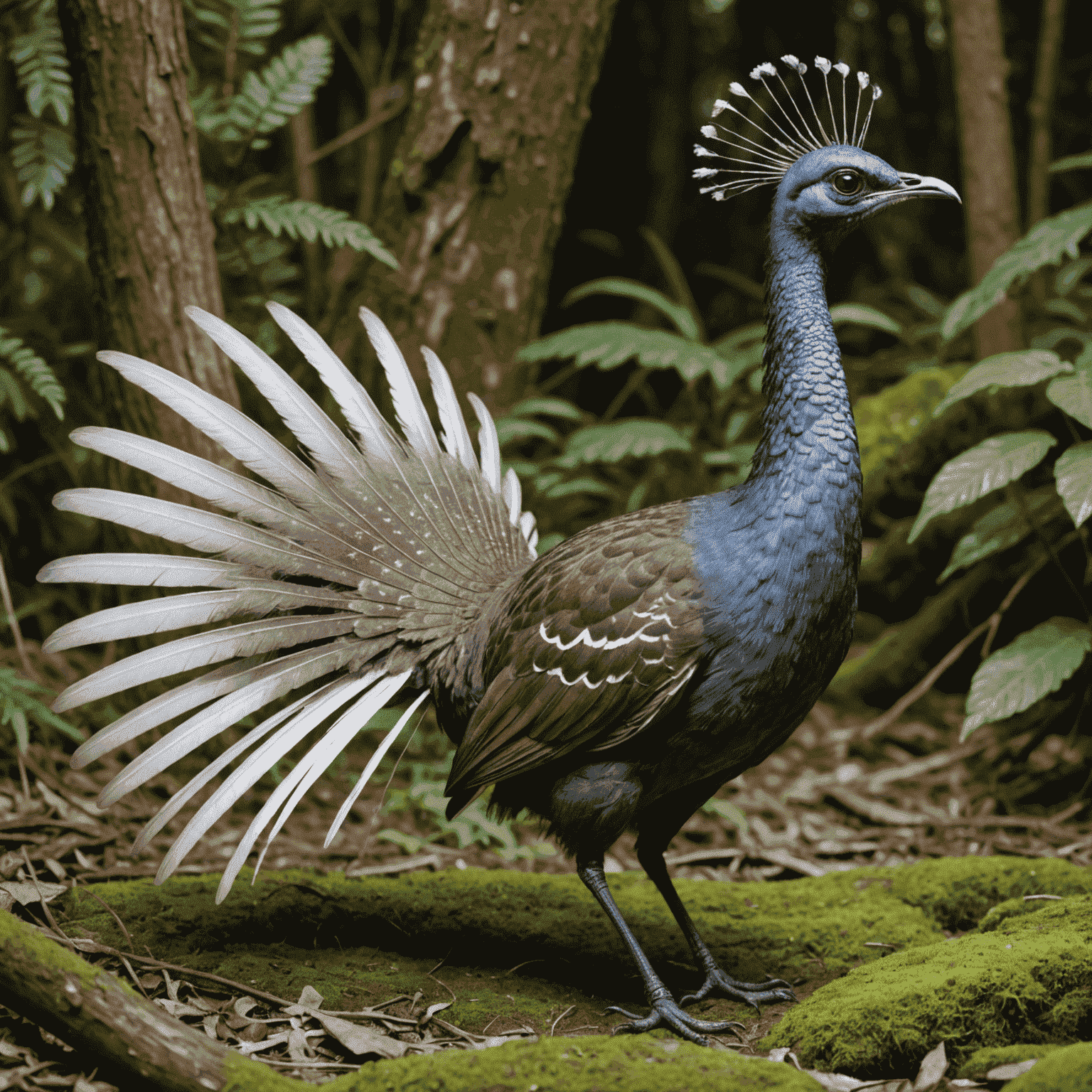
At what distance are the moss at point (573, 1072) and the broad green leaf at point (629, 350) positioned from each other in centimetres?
339

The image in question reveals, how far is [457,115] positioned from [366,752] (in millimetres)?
2976

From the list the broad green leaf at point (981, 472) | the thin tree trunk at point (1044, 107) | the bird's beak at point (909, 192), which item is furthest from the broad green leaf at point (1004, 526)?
the thin tree trunk at point (1044, 107)

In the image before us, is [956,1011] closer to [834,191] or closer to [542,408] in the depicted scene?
[834,191]

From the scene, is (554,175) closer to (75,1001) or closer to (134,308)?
(134,308)

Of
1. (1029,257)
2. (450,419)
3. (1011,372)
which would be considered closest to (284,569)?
(450,419)

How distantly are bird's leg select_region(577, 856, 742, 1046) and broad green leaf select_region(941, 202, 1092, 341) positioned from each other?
3103mm

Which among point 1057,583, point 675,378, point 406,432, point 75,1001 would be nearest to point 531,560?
point 406,432

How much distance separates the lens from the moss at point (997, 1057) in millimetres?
2379

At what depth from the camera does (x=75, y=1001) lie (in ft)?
7.02

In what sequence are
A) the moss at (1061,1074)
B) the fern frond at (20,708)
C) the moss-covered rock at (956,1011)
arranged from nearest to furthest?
the moss at (1061,1074) → the moss-covered rock at (956,1011) → the fern frond at (20,708)

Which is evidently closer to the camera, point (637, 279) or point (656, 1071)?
point (656, 1071)

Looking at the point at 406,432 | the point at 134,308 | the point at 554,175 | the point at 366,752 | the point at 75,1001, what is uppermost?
the point at 554,175

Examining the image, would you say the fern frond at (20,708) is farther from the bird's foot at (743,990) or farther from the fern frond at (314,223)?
the bird's foot at (743,990)

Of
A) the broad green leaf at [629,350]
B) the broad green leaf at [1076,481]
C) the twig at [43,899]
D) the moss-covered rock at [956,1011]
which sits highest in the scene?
the broad green leaf at [629,350]
